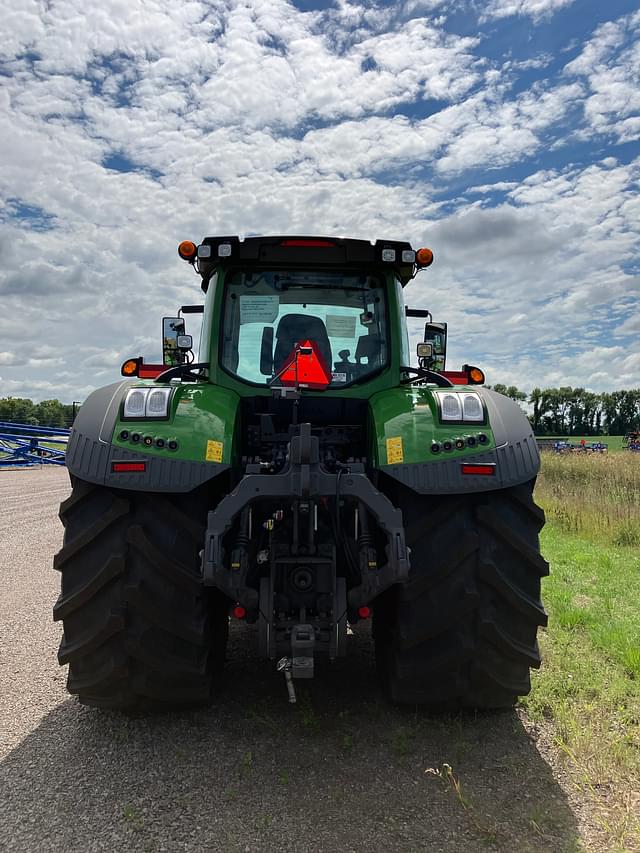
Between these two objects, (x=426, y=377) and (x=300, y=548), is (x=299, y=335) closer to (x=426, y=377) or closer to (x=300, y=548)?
(x=426, y=377)

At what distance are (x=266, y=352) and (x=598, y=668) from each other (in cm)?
267

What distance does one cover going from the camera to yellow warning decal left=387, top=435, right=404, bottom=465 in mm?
2900

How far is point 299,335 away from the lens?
3.87 metres

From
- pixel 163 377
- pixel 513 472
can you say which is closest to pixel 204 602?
pixel 163 377

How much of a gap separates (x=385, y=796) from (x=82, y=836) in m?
1.11

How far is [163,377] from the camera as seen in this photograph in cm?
350

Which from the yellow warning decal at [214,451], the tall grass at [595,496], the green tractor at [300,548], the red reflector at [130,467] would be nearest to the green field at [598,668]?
the tall grass at [595,496]

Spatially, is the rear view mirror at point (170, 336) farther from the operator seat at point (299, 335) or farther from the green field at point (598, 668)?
the green field at point (598, 668)

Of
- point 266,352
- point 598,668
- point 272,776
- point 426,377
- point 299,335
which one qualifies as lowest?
point 272,776

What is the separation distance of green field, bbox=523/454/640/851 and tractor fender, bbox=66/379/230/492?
6.47 feet

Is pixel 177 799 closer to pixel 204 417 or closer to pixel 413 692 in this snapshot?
pixel 413 692

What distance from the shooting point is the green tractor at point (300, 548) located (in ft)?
9.20

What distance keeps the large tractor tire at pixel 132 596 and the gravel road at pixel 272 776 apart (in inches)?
11.9

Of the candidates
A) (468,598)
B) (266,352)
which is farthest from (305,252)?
(468,598)
